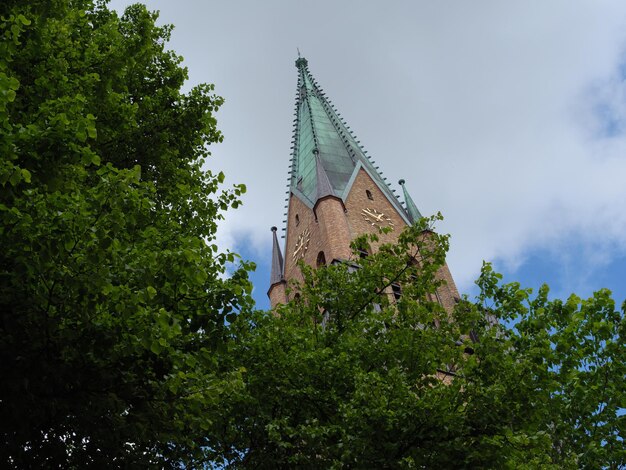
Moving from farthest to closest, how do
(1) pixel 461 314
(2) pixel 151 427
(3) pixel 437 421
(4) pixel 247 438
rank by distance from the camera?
(1) pixel 461 314, (4) pixel 247 438, (3) pixel 437 421, (2) pixel 151 427

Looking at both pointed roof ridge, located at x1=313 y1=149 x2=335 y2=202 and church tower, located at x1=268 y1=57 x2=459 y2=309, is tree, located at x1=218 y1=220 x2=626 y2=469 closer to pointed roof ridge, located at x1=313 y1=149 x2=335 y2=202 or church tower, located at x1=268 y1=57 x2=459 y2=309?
church tower, located at x1=268 y1=57 x2=459 y2=309

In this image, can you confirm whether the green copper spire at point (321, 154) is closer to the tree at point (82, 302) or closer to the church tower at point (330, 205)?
the church tower at point (330, 205)

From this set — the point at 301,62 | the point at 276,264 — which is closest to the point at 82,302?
the point at 276,264

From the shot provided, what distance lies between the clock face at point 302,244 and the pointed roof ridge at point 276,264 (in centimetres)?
112

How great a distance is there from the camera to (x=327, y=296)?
9711mm

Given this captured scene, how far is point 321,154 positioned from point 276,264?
6.38 m

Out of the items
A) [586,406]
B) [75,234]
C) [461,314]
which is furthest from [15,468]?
[586,406]

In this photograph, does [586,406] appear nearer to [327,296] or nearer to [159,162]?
[327,296]

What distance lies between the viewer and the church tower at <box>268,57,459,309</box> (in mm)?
24312

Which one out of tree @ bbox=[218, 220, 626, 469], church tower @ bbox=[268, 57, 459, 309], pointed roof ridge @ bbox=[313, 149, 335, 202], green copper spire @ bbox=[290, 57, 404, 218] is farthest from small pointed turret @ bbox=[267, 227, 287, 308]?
tree @ bbox=[218, 220, 626, 469]

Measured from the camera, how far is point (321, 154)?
3183 cm

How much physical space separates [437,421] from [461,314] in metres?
2.71

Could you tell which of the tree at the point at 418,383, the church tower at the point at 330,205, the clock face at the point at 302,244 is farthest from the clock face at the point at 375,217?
the tree at the point at 418,383

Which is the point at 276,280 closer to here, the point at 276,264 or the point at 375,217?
the point at 276,264
